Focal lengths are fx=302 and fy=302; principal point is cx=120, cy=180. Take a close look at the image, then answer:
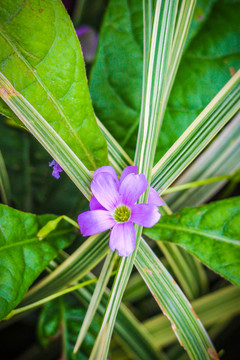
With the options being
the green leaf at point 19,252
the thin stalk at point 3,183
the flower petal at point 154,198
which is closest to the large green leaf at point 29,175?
the thin stalk at point 3,183

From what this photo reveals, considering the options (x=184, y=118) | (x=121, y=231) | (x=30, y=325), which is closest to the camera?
(x=121, y=231)

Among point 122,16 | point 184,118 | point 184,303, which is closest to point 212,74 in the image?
point 184,118

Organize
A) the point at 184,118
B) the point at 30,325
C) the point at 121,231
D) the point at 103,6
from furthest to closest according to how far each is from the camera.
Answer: the point at 103,6
the point at 30,325
the point at 184,118
the point at 121,231

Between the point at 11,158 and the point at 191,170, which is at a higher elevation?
the point at 11,158

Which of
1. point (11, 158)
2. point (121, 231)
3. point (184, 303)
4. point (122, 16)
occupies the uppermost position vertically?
point (11, 158)

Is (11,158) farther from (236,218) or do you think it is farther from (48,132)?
(236,218)

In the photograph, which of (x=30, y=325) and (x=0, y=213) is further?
(x=30, y=325)

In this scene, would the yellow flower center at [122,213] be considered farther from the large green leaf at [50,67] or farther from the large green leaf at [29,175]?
the large green leaf at [29,175]

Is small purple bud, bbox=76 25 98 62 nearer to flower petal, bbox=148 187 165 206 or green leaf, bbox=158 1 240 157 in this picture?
green leaf, bbox=158 1 240 157
